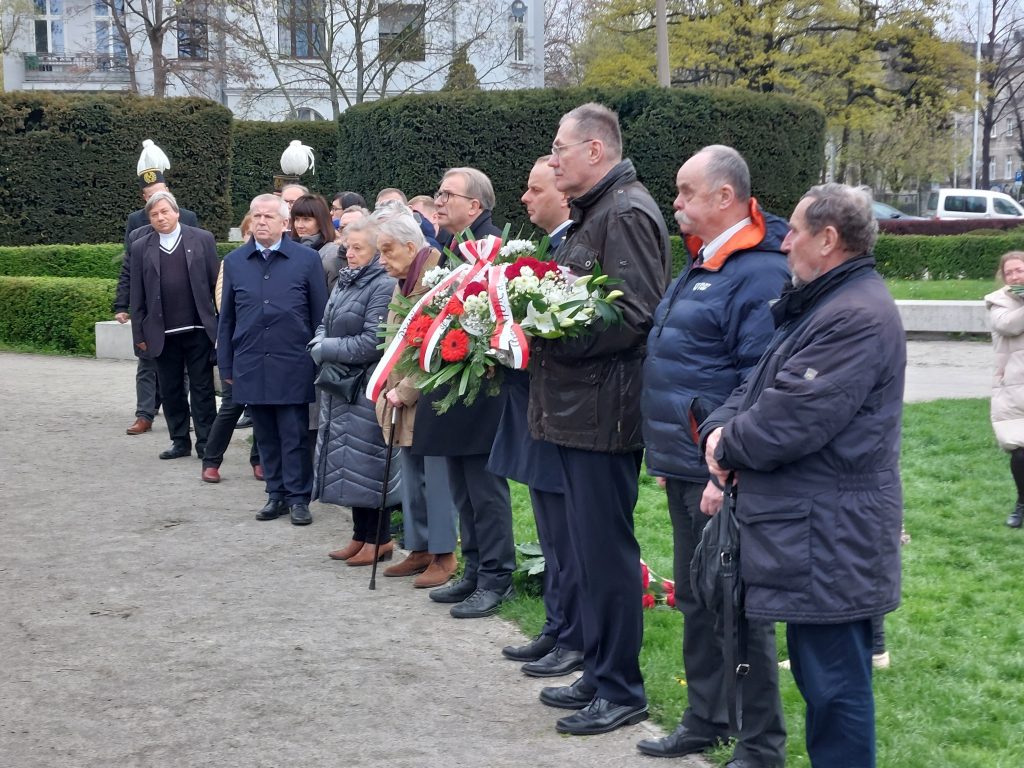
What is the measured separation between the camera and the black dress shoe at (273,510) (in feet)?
27.8

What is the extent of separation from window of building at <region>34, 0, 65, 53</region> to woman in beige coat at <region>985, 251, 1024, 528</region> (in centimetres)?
4759

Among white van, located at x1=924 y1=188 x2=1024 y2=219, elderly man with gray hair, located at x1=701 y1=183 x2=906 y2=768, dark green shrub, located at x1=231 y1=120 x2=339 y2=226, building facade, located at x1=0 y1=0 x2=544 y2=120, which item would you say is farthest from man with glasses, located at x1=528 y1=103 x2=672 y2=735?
white van, located at x1=924 y1=188 x2=1024 y2=219

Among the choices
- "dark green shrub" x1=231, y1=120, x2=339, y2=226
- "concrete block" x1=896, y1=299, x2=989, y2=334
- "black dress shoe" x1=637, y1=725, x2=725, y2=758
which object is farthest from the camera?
"dark green shrub" x1=231, y1=120, x2=339, y2=226

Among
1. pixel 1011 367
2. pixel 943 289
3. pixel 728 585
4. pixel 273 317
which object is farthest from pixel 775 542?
pixel 943 289

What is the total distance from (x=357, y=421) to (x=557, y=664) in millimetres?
2372

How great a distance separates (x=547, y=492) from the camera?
5395 mm

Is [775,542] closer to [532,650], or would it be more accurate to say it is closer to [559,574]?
[559,574]

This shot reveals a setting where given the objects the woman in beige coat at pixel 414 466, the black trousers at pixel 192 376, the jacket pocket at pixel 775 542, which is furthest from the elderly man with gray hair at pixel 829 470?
the black trousers at pixel 192 376

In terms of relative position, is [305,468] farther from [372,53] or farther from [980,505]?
[372,53]

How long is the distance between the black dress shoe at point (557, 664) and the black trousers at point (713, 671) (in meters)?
0.92

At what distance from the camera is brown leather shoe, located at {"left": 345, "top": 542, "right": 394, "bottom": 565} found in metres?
7.36

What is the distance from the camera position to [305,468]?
8.48m

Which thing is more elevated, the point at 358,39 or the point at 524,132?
the point at 358,39

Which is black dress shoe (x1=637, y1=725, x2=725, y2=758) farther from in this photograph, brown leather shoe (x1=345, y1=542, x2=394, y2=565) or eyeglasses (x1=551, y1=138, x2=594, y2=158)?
brown leather shoe (x1=345, y1=542, x2=394, y2=565)
